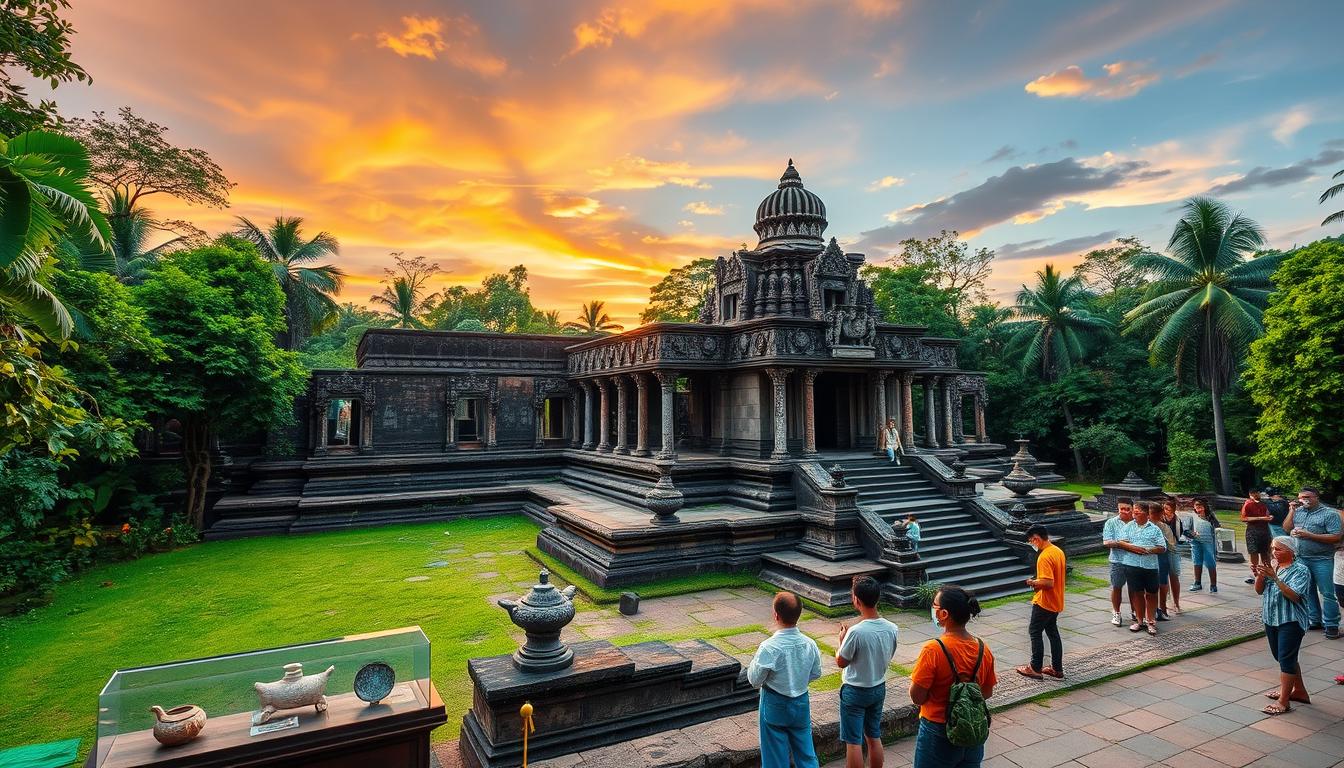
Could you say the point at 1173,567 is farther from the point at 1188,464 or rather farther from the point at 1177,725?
the point at 1188,464

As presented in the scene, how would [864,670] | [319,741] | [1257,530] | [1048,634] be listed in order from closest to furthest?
[319,741]
[864,670]
[1048,634]
[1257,530]

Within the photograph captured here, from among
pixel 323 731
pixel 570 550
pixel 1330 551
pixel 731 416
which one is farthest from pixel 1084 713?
pixel 731 416

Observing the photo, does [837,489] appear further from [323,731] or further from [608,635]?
[323,731]

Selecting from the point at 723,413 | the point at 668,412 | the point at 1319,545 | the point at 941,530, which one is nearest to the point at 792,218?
the point at 723,413

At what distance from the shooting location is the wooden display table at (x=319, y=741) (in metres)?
3.62

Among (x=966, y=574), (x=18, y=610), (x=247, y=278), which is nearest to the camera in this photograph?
(x=18, y=610)

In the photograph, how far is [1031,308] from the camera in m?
30.3

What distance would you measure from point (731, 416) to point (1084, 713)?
1068 centimetres

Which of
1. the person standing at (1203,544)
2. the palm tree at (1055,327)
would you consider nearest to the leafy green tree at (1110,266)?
the palm tree at (1055,327)

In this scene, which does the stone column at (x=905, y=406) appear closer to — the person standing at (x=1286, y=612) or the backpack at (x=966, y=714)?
the person standing at (x=1286, y=612)

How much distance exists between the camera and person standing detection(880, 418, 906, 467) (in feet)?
48.2

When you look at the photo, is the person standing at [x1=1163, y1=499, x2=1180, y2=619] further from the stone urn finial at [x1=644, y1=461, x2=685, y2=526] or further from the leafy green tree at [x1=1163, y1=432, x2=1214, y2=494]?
the leafy green tree at [x1=1163, y1=432, x2=1214, y2=494]

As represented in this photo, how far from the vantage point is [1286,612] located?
18.7 ft

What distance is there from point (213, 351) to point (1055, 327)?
3420 cm
